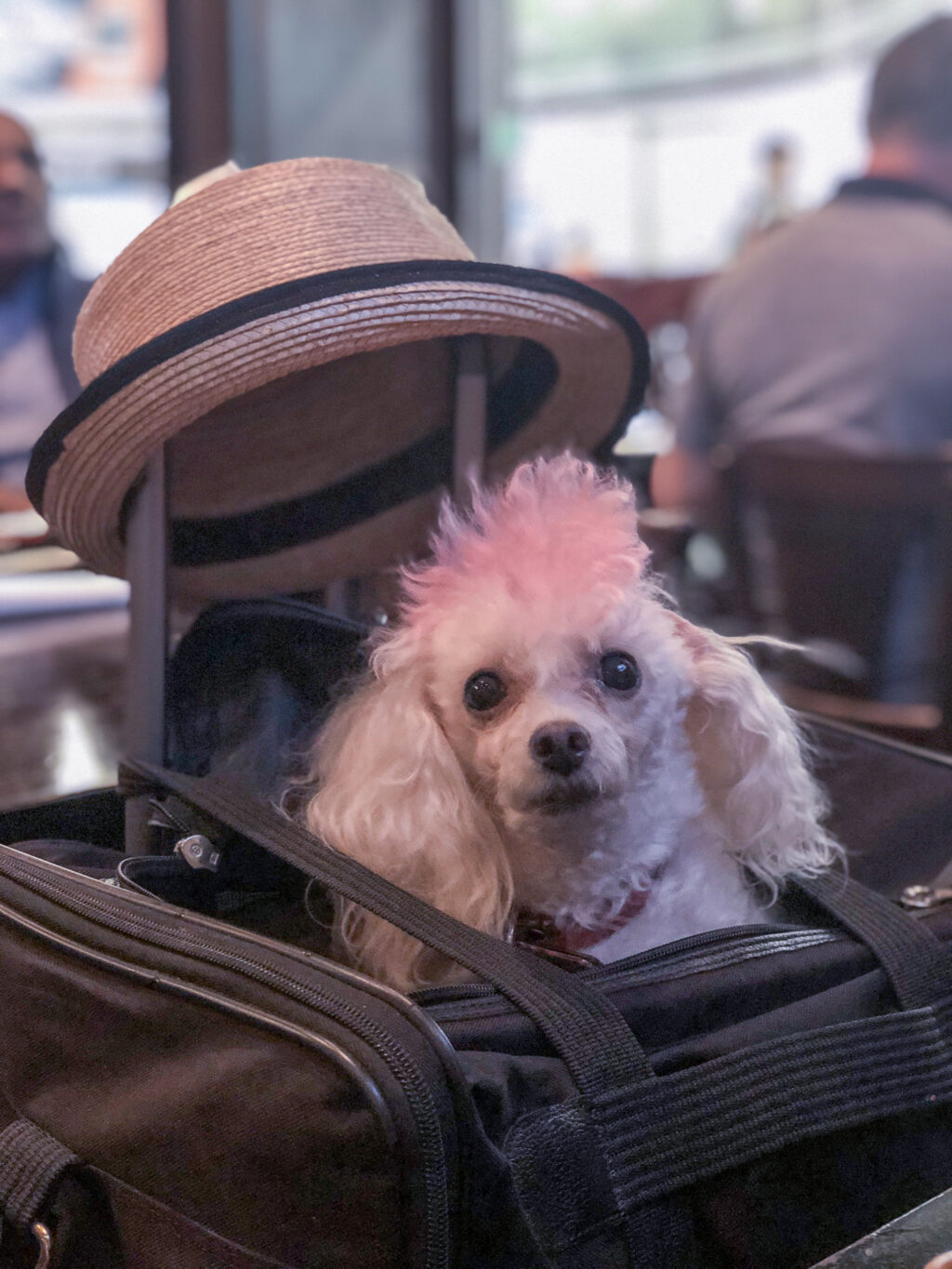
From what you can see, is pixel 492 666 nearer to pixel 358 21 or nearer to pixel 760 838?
pixel 760 838

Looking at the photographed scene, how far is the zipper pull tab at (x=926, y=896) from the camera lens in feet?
2.52

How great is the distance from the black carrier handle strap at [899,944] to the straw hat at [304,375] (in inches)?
16.1

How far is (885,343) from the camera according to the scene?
1890 mm

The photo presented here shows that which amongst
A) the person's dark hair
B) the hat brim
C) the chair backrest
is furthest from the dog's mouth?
the person's dark hair

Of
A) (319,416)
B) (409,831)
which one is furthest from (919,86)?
(409,831)

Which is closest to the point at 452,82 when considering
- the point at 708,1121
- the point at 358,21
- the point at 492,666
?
the point at 358,21

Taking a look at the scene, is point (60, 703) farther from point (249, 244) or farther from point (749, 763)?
point (749, 763)

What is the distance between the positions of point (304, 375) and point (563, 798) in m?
0.38

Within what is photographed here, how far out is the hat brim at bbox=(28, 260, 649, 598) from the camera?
2.42 feet

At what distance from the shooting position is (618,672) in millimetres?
743

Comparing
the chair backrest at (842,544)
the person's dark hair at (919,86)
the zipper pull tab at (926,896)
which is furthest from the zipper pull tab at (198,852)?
the person's dark hair at (919,86)

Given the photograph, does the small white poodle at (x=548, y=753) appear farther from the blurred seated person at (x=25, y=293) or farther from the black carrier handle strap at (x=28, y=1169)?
the blurred seated person at (x=25, y=293)

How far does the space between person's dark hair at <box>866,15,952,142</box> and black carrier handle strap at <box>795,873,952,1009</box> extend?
152 cm

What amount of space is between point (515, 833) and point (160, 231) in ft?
1.51
